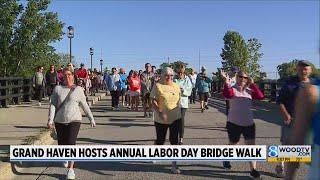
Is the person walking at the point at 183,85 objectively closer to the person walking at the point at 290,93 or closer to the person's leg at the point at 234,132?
the person's leg at the point at 234,132

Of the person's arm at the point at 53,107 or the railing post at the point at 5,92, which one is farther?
the railing post at the point at 5,92

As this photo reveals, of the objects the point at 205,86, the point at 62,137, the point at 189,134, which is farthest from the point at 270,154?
the point at 205,86

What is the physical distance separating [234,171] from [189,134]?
14.2 ft

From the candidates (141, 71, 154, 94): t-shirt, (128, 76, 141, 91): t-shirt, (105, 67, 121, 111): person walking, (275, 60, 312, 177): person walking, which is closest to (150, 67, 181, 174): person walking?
(275, 60, 312, 177): person walking

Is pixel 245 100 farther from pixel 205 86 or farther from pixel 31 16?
pixel 31 16

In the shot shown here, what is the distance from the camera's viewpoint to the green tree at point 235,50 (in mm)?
54800

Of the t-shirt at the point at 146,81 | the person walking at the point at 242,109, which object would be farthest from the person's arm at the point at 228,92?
the t-shirt at the point at 146,81

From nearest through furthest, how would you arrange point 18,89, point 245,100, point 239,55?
point 245,100 → point 18,89 → point 239,55

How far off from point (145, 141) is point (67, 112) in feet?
13.1

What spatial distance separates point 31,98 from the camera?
24391mm

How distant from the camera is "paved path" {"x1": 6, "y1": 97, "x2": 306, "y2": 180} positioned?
8062mm

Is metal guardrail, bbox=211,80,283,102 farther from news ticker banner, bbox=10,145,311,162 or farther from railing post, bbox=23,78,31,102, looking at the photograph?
news ticker banner, bbox=10,145,311,162

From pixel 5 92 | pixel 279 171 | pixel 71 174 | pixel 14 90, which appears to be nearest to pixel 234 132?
pixel 279 171

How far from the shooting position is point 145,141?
11422mm
